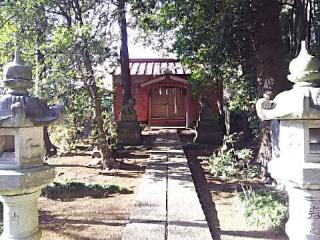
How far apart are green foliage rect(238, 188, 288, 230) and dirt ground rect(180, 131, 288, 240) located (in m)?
0.11

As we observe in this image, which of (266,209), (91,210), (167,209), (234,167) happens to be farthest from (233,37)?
(91,210)

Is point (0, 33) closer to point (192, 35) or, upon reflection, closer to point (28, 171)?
point (192, 35)

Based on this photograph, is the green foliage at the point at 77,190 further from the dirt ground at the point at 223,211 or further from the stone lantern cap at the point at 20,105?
the stone lantern cap at the point at 20,105

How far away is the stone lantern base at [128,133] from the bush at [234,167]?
5.43 meters

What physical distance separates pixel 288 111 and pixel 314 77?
0.40 m

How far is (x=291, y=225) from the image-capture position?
3877 millimetres

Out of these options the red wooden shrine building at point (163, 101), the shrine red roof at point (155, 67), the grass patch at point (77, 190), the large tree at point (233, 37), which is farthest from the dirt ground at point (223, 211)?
the shrine red roof at point (155, 67)

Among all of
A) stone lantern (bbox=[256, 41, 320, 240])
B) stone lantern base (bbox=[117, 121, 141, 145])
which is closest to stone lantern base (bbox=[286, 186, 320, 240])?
stone lantern (bbox=[256, 41, 320, 240])

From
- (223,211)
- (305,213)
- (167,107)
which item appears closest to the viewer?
(305,213)

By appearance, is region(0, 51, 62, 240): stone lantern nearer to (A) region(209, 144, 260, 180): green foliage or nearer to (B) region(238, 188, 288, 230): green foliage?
(B) region(238, 188, 288, 230): green foliage

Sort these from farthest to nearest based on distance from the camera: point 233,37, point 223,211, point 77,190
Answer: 1. point 233,37
2. point 77,190
3. point 223,211

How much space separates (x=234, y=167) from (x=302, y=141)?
706cm

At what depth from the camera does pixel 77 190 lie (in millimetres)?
8461

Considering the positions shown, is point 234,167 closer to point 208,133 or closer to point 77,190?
point 77,190
